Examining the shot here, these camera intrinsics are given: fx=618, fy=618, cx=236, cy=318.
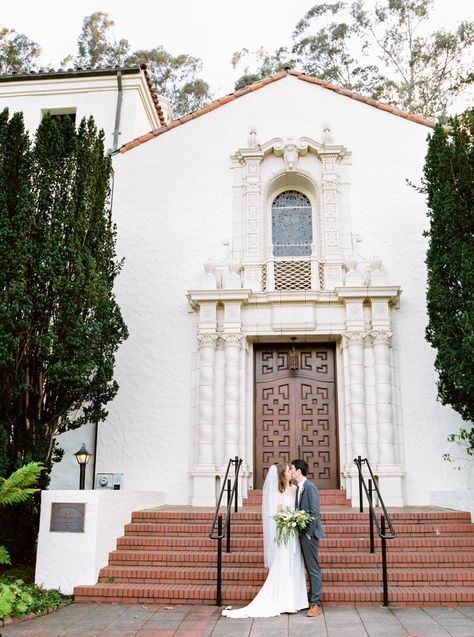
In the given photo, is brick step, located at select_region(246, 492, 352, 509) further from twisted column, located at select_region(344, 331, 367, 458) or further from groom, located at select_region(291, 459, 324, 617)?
groom, located at select_region(291, 459, 324, 617)

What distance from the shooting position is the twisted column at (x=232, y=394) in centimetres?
1036

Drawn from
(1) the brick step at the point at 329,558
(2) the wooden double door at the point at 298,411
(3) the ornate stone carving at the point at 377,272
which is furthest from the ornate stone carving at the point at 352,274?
(1) the brick step at the point at 329,558

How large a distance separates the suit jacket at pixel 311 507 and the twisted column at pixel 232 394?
359 cm

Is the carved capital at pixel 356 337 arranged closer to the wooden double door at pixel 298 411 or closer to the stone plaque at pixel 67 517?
the wooden double door at pixel 298 411

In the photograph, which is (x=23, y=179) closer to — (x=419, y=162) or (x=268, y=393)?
(x=268, y=393)

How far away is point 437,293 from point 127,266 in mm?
5723

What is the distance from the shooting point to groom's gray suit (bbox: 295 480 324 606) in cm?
643

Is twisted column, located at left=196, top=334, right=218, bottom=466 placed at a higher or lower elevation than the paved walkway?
higher

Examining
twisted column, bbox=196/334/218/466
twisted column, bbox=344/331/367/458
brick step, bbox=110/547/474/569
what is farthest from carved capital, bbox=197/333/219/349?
brick step, bbox=110/547/474/569

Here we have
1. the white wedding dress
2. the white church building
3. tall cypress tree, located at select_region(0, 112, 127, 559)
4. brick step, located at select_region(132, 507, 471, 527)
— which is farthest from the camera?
the white church building

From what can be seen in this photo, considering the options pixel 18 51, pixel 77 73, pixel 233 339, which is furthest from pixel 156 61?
pixel 233 339

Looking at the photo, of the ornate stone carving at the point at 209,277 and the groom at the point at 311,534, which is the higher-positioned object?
the ornate stone carving at the point at 209,277

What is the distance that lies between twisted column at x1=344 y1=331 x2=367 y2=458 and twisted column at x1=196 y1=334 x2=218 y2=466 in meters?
2.36

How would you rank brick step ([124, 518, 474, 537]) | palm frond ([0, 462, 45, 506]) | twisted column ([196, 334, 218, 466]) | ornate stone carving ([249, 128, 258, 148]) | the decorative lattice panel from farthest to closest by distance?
ornate stone carving ([249, 128, 258, 148])
the decorative lattice panel
twisted column ([196, 334, 218, 466])
brick step ([124, 518, 474, 537])
palm frond ([0, 462, 45, 506])
